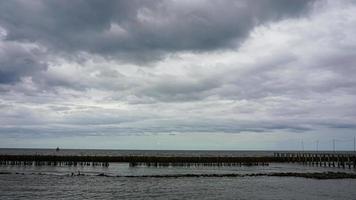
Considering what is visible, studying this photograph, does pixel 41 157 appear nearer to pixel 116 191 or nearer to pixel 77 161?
pixel 77 161

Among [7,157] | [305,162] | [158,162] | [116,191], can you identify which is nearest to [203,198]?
[116,191]

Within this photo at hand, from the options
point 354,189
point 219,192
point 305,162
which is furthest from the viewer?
point 305,162

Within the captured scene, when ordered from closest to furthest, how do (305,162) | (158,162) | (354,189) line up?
(354,189) < (158,162) < (305,162)

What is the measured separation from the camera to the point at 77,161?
8419 cm

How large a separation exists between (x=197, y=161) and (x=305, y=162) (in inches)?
1139

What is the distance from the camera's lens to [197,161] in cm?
8388

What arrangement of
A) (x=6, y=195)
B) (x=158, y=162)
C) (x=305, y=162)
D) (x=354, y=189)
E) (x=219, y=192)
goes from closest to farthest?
1. (x=6, y=195)
2. (x=219, y=192)
3. (x=354, y=189)
4. (x=158, y=162)
5. (x=305, y=162)

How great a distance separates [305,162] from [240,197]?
220ft

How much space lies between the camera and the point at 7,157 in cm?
8262

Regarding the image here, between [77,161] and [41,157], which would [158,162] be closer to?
[77,161]

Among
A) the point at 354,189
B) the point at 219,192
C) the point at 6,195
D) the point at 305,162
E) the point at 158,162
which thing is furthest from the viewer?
the point at 305,162

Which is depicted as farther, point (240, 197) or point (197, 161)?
point (197, 161)

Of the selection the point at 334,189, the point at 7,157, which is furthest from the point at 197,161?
the point at 334,189

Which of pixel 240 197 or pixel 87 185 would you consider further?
pixel 87 185
